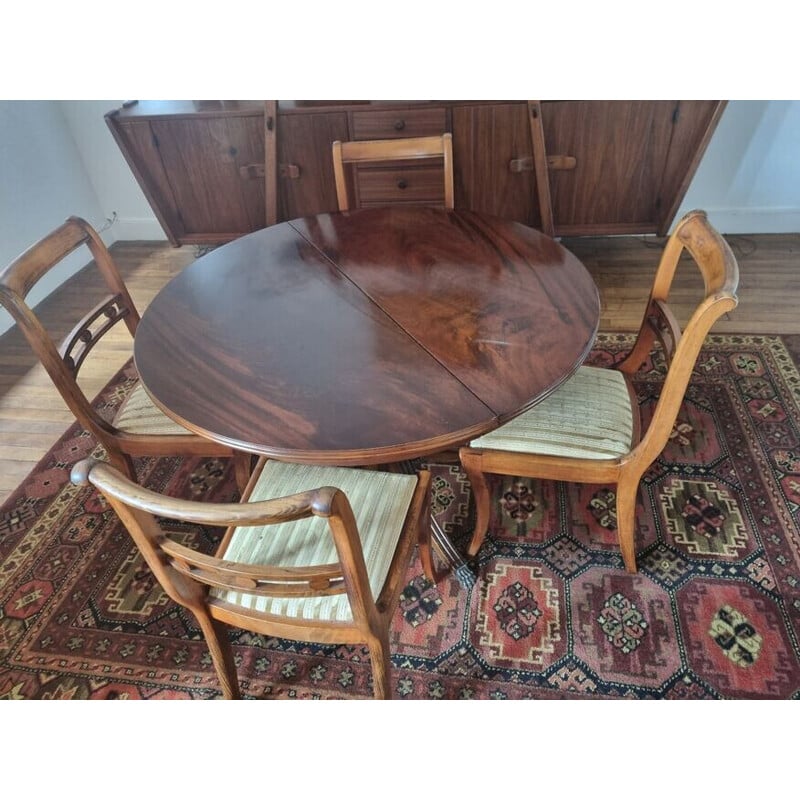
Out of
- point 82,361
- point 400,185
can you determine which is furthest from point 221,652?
point 400,185

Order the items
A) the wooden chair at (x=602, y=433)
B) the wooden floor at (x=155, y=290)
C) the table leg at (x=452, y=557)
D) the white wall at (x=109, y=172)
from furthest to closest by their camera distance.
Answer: the white wall at (x=109, y=172) < the wooden floor at (x=155, y=290) < the table leg at (x=452, y=557) < the wooden chair at (x=602, y=433)

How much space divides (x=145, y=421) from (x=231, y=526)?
78cm

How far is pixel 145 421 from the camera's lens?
1.39 metres

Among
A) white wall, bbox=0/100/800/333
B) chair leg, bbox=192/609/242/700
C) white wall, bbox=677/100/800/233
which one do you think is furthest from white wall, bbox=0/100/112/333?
white wall, bbox=677/100/800/233

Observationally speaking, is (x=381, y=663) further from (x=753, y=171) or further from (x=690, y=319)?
(x=753, y=171)

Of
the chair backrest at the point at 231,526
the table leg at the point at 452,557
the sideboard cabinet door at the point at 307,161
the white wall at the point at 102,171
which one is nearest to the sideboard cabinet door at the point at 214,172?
the sideboard cabinet door at the point at 307,161

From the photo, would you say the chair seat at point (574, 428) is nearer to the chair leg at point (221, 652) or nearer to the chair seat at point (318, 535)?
the chair seat at point (318, 535)

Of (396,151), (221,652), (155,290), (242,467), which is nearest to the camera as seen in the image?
(221,652)

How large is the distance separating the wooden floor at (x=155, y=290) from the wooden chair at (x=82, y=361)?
731 millimetres

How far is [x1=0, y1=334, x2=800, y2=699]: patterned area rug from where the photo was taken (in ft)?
4.17

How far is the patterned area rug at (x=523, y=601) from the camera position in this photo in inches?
50.1

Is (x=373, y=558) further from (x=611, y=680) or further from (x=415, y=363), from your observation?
(x=611, y=680)

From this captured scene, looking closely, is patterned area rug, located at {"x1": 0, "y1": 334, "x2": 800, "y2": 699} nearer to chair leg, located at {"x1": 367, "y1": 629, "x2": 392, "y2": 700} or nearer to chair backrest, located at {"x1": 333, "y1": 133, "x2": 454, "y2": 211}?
chair leg, located at {"x1": 367, "y1": 629, "x2": 392, "y2": 700}

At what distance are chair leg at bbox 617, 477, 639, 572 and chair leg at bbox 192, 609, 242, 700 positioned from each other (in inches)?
36.5
